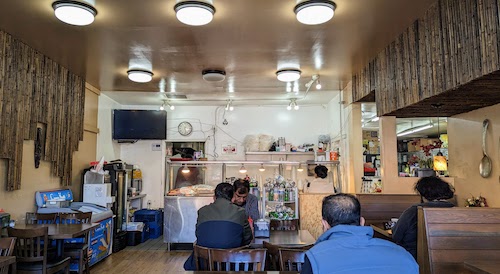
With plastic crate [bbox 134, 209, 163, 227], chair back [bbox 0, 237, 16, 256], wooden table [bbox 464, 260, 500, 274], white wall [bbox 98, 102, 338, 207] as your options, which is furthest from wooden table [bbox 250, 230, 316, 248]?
white wall [bbox 98, 102, 338, 207]

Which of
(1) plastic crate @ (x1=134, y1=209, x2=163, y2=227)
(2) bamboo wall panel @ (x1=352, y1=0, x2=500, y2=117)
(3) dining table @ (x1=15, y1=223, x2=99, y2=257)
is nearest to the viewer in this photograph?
(2) bamboo wall panel @ (x1=352, y1=0, x2=500, y2=117)

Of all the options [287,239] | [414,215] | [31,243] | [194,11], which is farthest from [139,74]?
[414,215]

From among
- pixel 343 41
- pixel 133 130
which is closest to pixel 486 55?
pixel 343 41

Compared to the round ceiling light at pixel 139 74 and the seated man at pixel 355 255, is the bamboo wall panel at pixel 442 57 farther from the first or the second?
the round ceiling light at pixel 139 74

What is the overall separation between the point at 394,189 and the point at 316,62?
2138 mm

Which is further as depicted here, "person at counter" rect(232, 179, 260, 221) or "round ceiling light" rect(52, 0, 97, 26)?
"person at counter" rect(232, 179, 260, 221)

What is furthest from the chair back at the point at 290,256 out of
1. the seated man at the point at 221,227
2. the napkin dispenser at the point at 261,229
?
the napkin dispenser at the point at 261,229

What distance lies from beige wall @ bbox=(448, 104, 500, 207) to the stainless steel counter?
3968 mm

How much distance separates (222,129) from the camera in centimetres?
884

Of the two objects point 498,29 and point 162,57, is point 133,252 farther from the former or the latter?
point 498,29

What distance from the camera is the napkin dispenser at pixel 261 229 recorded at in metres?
4.05

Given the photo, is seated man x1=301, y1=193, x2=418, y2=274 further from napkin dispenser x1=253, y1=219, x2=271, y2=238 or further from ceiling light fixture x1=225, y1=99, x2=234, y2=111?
ceiling light fixture x1=225, y1=99, x2=234, y2=111

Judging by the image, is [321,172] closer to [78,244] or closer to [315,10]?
[315,10]

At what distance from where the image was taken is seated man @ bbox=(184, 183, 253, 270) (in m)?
3.11
